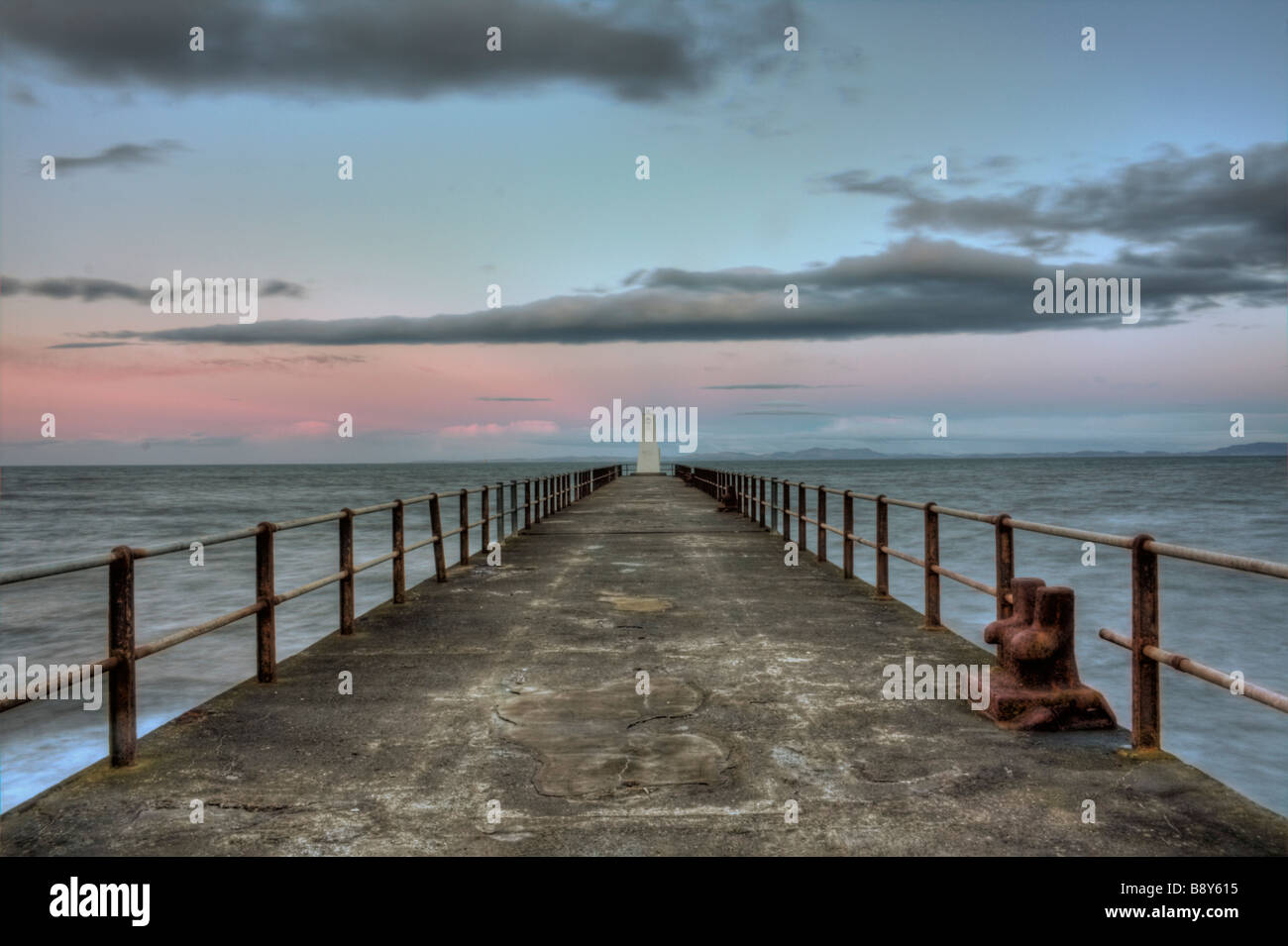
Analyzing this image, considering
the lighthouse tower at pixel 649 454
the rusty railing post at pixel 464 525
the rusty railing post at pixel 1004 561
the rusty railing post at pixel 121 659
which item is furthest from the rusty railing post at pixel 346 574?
the lighthouse tower at pixel 649 454

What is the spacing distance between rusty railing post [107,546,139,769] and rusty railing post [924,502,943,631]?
6497mm

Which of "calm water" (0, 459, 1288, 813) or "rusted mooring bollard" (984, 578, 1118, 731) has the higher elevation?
"rusted mooring bollard" (984, 578, 1118, 731)

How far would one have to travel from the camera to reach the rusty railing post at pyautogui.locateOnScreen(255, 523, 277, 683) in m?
6.70

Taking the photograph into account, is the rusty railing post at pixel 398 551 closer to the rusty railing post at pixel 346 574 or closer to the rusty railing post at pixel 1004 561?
the rusty railing post at pixel 346 574

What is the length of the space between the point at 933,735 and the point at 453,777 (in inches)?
113

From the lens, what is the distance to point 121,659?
499 centimetres

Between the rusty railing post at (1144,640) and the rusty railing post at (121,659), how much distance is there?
550cm

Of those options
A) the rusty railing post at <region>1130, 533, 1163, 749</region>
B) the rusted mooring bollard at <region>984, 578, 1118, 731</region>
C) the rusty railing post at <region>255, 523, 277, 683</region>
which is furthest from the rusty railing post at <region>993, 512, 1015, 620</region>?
the rusty railing post at <region>255, 523, 277, 683</region>

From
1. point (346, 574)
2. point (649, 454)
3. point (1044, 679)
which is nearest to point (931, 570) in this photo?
point (1044, 679)

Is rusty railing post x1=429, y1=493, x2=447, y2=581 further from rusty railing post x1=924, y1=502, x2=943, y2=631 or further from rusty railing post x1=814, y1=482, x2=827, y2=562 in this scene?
rusty railing post x1=924, y1=502, x2=943, y2=631

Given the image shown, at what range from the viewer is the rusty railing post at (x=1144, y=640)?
4961 millimetres

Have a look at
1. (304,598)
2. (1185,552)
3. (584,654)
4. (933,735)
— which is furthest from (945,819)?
(304,598)

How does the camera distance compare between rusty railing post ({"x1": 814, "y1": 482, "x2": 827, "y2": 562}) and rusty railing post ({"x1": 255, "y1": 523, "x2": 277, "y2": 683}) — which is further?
rusty railing post ({"x1": 814, "y1": 482, "x2": 827, "y2": 562})
